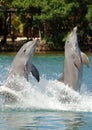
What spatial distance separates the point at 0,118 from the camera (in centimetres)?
1452

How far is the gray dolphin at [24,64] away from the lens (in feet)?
52.3

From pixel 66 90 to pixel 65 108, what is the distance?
44 centimetres

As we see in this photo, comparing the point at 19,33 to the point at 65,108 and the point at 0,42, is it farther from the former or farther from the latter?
the point at 65,108

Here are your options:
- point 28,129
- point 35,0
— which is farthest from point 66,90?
point 35,0

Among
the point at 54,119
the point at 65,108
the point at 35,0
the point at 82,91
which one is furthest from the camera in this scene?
the point at 35,0

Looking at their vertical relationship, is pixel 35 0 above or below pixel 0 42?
above

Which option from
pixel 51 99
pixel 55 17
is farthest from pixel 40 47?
pixel 51 99

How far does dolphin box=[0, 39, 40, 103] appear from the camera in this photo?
15602mm

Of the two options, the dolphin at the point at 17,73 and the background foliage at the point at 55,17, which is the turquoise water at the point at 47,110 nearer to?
the dolphin at the point at 17,73

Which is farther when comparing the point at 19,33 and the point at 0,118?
the point at 19,33

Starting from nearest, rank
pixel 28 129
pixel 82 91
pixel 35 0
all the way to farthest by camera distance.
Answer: pixel 28 129, pixel 82 91, pixel 35 0

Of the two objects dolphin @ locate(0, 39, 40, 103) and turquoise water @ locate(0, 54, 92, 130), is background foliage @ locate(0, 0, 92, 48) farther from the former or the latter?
dolphin @ locate(0, 39, 40, 103)

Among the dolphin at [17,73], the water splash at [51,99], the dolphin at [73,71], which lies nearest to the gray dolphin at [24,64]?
the dolphin at [17,73]

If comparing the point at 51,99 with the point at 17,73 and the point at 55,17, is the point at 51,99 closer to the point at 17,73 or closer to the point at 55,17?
the point at 17,73
